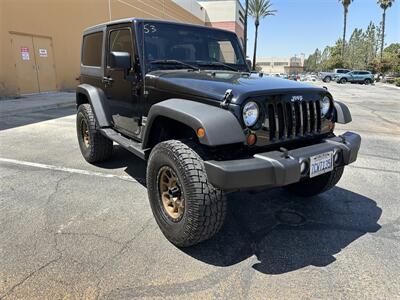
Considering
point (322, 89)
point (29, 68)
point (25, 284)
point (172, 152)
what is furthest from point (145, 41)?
point (29, 68)

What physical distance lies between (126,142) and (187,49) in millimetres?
1322

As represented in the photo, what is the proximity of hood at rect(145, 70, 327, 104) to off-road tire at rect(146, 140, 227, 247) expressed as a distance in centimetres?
50

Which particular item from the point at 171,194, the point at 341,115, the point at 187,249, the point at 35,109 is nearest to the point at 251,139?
the point at 171,194

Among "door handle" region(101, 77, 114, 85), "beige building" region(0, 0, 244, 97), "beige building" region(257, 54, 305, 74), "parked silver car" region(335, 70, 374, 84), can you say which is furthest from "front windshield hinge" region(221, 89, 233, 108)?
"beige building" region(257, 54, 305, 74)

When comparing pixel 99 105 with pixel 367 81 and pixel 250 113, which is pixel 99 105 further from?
pixel 367 81

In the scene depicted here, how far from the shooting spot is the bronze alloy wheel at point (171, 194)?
2.96 metres

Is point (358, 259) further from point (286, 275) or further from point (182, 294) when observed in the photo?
point (182, 294)

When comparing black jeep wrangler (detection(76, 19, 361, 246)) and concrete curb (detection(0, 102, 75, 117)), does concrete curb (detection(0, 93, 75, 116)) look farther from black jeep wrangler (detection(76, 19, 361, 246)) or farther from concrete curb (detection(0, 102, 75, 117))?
black jeep wrangler (detection(76, 19, 361, 246))

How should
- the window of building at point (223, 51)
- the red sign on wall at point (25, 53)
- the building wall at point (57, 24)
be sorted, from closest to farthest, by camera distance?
the window of building at point (223, 51), the building wall at point (57, 24), the red sign on wall at point (25, 53)

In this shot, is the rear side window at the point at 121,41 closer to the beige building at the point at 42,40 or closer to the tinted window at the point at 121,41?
the tinted window at the point at 121,41

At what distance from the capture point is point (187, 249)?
2.99 metres

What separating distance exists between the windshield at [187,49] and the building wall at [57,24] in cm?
1144

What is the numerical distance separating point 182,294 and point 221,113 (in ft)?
4.47

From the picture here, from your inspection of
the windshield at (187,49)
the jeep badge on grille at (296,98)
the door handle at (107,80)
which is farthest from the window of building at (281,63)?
the jeep badge on grille at (296,98)
